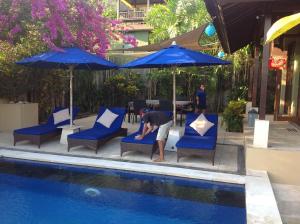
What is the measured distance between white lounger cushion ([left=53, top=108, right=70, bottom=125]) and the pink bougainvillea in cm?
194

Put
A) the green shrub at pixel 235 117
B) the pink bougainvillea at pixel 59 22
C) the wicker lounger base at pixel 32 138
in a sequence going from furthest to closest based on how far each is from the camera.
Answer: the green shrub at pixel 235 117 → the pink bougainvillea at pixel 59 22 → the wicker lounger base at pixel 32 138

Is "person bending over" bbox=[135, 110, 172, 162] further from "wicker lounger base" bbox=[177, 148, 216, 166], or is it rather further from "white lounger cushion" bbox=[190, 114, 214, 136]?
"white lounger cushion" bbox=[190, 114, 214, 136]

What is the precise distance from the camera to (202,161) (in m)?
7.11

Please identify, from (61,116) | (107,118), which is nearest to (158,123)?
(107,118)

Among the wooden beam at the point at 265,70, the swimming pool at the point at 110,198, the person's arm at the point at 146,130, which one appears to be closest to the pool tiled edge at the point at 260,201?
the swimming pool at the point at 110,198

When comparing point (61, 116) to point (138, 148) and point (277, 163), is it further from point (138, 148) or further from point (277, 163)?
point (277, 163)

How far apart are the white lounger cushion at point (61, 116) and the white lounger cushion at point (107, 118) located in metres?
1.27

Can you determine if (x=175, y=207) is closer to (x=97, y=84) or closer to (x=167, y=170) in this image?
(x=167, y=170)

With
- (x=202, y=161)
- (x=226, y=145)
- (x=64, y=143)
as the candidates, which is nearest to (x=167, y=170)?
(x=202, y=161)

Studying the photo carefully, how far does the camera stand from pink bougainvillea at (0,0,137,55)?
9.03 metres

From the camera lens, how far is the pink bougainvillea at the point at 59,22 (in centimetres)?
903

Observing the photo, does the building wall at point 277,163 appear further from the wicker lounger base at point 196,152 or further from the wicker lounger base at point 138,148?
the wicker lounger base at point 138,148

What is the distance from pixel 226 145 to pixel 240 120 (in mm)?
2321

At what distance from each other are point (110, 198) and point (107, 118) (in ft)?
13.4
